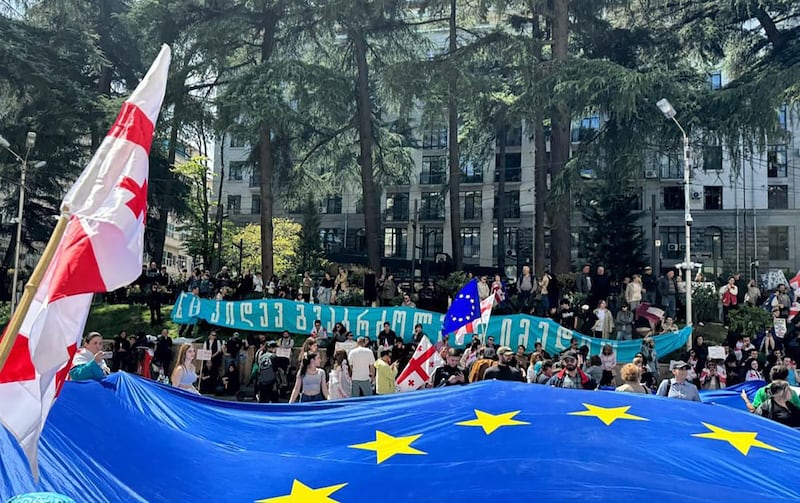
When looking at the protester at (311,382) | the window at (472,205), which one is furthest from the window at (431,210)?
the protester at (311,382)

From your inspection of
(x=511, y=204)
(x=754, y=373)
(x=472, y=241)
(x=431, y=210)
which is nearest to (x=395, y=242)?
(x=431, y=210)

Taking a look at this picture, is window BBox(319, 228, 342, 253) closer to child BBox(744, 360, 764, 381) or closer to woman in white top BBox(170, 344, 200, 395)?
child BBox(744, 360, 764, 381)

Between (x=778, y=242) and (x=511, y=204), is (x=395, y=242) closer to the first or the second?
(x=511, y=204)

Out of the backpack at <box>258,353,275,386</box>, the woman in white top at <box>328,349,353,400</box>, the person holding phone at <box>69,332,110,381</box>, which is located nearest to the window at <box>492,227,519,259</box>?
the backpack at <box>258,353,275,386</box>

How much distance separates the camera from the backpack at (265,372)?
583 inches

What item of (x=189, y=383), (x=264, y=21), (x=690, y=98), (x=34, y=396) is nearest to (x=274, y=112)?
(x=264, y=21)

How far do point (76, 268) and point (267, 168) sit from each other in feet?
80.7

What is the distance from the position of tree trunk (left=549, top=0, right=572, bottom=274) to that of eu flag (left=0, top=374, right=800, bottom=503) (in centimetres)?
1732

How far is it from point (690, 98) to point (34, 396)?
20976 millimetres

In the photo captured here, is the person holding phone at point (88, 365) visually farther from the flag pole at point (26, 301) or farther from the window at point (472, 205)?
the window at point (472, 205)

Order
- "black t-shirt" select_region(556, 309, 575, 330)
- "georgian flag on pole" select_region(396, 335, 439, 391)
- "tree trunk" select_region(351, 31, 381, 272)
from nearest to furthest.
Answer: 1. "georgian flag on pole" select_region(396, 335, 439, 391)
2. "black t-shirt" select_region(556, 309, 575, 330)
3. "tree trunk" select_region(351, 31, 381, 272)

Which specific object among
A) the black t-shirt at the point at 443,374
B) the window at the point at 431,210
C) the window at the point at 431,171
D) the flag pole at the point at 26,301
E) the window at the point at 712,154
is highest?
the window at the point at 431,171

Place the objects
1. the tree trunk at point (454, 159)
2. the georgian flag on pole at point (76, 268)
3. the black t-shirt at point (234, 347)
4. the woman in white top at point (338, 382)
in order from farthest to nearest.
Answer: the tree trunk at point (454, 159)
the black t-shirt at point (234, 347)
the woman in white top at point (338, 382)
the georgian flag on pole at point (76, 268)

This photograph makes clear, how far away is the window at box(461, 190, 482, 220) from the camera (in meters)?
60.3
